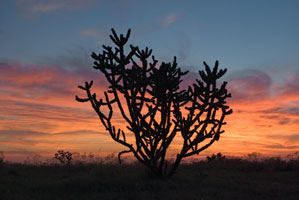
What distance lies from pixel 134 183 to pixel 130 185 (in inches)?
15.3

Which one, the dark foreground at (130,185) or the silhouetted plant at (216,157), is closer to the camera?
the dark foreground at (130,185)

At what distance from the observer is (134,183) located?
13031 millimetres

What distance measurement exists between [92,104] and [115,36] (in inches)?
113

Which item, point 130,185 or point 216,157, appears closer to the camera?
point 130,185

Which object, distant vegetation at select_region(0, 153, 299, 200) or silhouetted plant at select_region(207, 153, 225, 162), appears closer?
distant vegetation at select_region(0, 153, 299, 200)

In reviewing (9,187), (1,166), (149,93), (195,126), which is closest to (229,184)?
(195,126)

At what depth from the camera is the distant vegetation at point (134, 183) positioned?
37.0 ft

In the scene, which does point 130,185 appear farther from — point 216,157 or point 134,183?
point 216,157

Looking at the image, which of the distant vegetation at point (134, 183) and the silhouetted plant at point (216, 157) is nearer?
the distant vegetation at point (134, 183)

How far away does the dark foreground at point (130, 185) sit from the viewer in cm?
1124

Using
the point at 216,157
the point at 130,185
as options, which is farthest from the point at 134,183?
the point at 216,157

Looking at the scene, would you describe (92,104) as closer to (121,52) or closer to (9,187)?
(121,52)

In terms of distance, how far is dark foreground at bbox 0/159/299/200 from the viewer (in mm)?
11242

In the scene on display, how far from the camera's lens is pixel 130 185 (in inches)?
499
